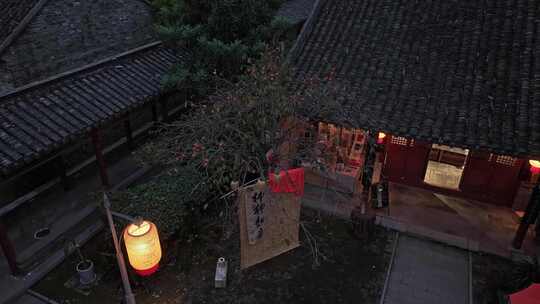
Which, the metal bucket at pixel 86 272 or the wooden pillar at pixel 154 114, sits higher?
the wooden pillar at pixel 154 114

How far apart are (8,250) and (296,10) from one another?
18.7 metres

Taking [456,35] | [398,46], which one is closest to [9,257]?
[398,46]

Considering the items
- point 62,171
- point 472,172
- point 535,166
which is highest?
point 535,166

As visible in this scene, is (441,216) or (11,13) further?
(11,13)

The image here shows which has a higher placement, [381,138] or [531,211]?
→ [381,138]

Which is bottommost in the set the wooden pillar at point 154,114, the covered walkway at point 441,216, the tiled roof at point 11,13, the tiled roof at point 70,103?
the covered walkway at point 441,216

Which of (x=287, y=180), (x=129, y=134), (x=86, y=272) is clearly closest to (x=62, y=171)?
(x=129, y=134)

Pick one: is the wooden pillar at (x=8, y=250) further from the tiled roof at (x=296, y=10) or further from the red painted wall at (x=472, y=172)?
the tiled roof at (x=296, y=10)

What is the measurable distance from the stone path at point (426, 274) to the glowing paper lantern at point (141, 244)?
6.12 metres

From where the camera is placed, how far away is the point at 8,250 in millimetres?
9805

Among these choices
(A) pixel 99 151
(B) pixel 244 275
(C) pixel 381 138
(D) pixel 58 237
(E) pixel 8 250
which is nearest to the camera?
(E) pixel 8 250

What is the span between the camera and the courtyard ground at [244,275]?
9883 mm

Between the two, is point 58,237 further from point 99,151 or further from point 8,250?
point 99,151

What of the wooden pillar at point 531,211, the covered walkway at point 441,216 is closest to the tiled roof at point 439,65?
the wooden pillar at point 531,211
